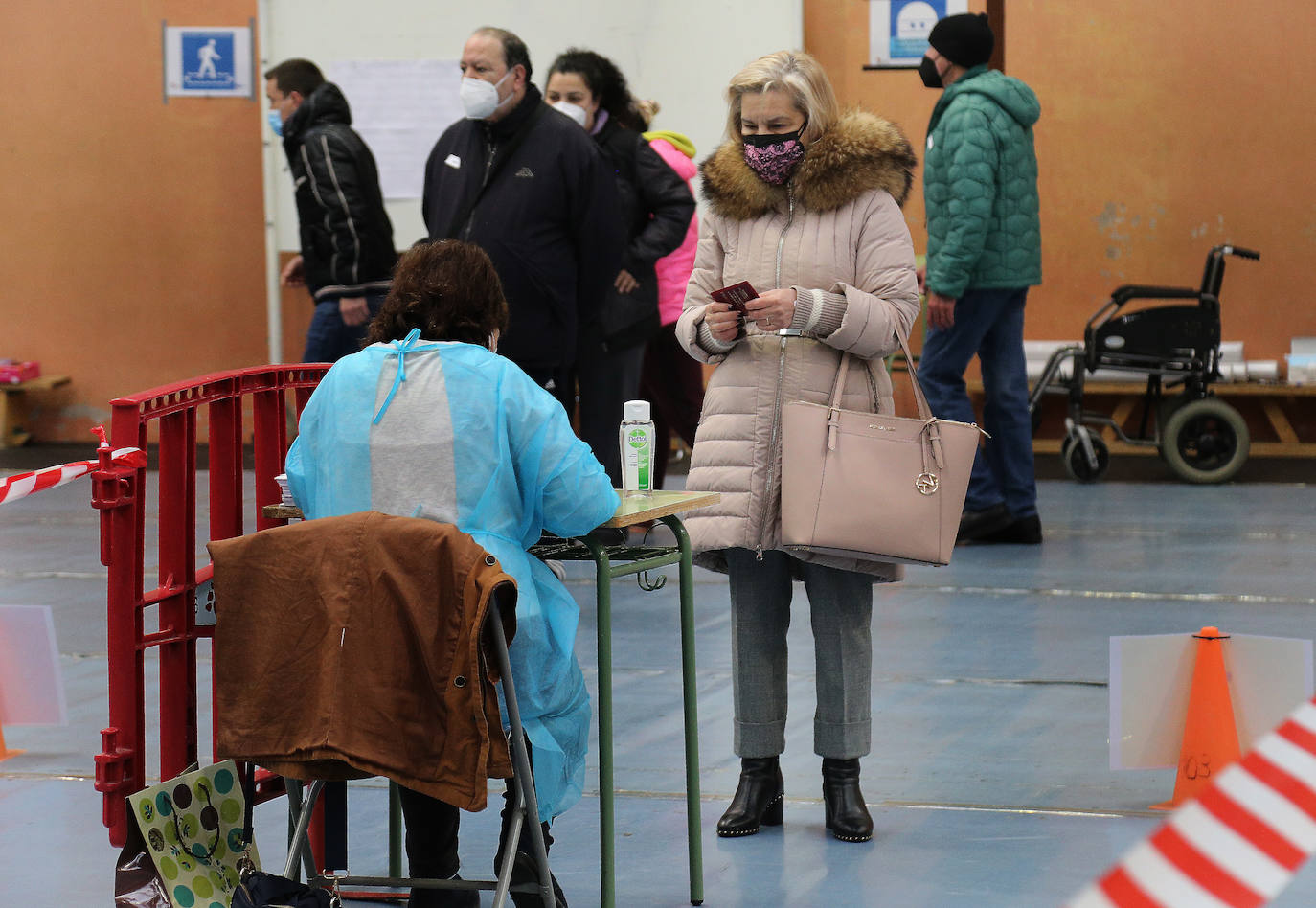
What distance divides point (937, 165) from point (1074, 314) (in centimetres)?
289

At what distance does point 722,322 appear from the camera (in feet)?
11.3

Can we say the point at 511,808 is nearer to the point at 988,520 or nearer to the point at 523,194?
the point at 523,194

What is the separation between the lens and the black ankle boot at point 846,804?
11.4 feet

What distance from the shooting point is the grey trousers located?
3.50m

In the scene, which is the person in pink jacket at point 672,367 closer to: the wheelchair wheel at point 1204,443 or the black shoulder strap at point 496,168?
the black shoulder strap at point 496,168

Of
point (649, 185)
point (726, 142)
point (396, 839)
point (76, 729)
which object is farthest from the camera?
point (649, 185)

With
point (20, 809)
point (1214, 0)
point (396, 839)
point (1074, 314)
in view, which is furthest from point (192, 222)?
point (396, 839)

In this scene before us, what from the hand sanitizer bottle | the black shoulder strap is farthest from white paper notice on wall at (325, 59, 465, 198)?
the hand sanitizer bottle

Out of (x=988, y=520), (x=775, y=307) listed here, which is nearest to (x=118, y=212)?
(x=988, y=520)

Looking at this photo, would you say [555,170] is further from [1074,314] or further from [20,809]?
[1074,314]

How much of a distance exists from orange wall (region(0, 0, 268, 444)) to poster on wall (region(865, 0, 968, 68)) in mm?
3461

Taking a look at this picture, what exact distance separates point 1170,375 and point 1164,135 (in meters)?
1.43

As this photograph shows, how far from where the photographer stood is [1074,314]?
9.08 m

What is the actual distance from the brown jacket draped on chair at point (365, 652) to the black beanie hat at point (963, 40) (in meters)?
4.54
